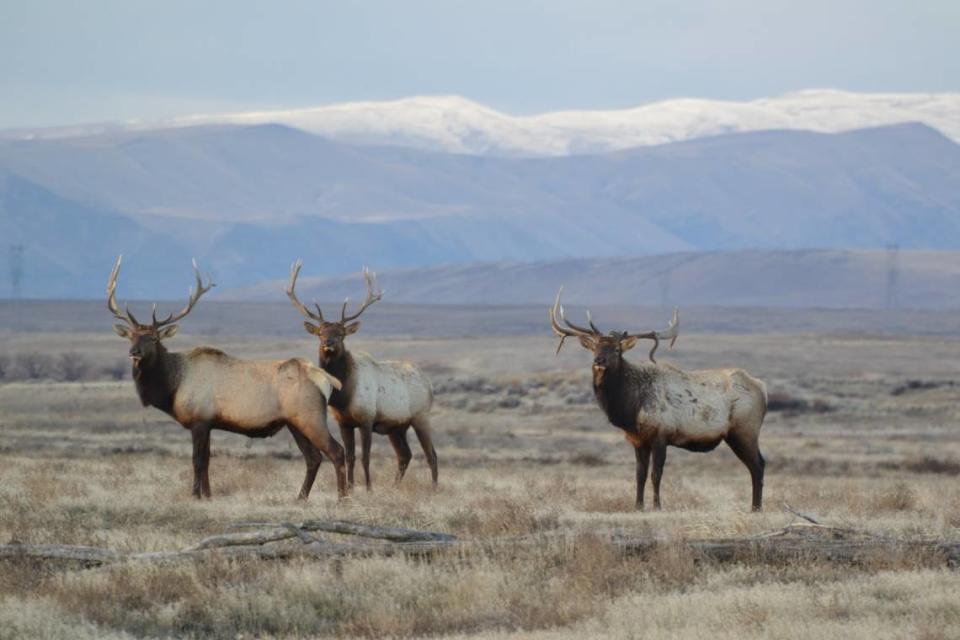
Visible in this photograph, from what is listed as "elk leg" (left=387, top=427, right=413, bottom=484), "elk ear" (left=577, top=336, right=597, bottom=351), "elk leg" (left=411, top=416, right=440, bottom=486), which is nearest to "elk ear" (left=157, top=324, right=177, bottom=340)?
"elk leg" (left=387, top=427, right=413, bottom=484)

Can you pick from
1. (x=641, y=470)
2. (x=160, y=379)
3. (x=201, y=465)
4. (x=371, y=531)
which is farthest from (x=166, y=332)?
(x=371, y=531)

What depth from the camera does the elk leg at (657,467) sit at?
18.3 m

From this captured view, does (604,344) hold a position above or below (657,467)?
above

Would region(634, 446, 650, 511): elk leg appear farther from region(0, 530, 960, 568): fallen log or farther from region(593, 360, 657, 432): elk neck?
region(0, 530, 960, 568): fallen log

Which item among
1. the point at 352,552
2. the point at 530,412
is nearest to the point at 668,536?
the point at 352,552

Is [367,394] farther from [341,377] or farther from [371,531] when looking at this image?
[371,531]

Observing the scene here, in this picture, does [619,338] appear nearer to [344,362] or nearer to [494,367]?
[344,362]

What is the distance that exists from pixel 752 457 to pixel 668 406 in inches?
44.9

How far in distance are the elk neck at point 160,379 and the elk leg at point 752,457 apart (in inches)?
249

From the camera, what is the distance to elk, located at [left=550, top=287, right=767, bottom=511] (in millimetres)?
18859

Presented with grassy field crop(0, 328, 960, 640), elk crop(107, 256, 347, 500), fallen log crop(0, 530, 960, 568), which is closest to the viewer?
grassy field crop(0, 328, 960, 640)

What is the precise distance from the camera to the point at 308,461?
18.4 meters

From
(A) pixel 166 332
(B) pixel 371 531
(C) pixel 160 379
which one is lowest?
(B) pixel 371 531

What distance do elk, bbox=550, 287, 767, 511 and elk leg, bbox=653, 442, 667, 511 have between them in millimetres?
11
